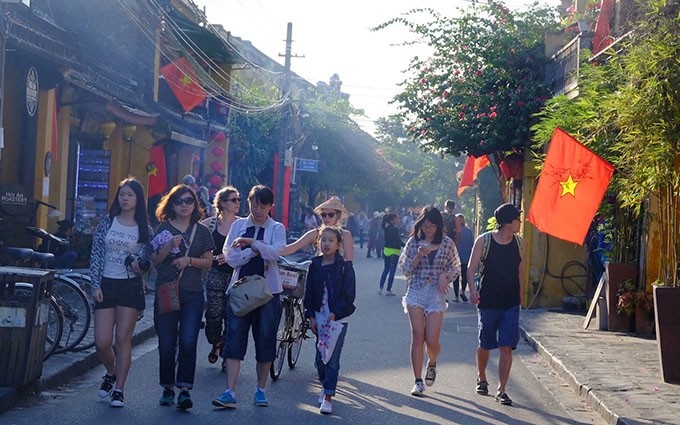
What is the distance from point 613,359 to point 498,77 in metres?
9.65

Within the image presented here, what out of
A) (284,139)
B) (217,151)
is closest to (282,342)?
(217,151)

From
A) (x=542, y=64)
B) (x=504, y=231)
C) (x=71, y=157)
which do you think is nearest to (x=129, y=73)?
(x=71, y=157)

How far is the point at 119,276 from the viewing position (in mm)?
8352

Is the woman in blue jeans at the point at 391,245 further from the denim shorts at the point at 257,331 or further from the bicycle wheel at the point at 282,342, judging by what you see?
the denim shorts at the point at 257,331

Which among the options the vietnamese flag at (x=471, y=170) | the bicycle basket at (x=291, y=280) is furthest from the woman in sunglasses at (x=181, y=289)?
the vietnamese flag at (x=471, y=170)

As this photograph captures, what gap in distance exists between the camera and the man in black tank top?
9570mm

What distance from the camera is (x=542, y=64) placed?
20.7m

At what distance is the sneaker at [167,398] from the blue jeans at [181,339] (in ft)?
0.51

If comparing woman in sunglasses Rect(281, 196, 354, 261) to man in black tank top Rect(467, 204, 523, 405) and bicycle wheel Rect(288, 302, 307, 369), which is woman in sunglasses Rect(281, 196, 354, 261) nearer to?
man in black tank top Rect(467, 204, 523, 405)

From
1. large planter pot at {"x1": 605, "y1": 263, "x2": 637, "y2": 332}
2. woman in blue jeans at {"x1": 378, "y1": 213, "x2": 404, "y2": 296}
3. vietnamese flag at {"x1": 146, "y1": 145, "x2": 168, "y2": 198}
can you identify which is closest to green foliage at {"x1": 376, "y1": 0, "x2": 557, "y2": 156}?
woman in blue jeans at {"x1": 378, "y1": 213, "x2": 404, "y2": 296}

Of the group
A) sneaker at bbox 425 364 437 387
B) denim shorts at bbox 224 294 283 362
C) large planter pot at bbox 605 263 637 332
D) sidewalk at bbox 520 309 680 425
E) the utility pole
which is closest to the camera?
denim shorts at bbox 224 294 283 362

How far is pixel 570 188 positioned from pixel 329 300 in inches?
150

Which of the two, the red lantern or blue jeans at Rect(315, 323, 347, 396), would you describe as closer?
blue jeans at Rect(315, 323, 347, 396)

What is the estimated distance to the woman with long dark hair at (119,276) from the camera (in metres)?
8.34
